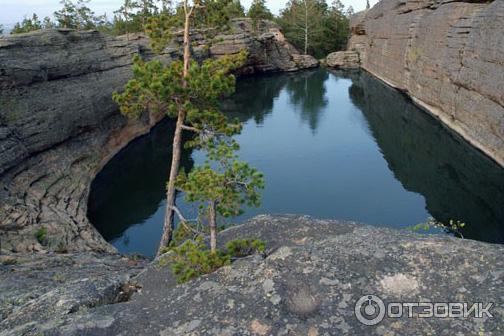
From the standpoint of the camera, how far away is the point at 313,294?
597 cm

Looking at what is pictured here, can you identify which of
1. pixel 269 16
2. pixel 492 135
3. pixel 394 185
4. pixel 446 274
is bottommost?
pixel 394 185

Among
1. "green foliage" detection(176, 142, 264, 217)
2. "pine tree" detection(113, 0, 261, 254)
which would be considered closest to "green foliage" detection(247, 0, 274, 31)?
"pine tree" detection(113, 0, 261, 254)

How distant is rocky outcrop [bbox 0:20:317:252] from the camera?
605 inches

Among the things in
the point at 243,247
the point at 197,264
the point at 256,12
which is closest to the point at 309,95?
the point at 256,12

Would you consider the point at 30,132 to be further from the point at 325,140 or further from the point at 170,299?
the point at 325,140

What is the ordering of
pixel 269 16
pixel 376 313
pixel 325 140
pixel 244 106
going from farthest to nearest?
pixel 269 16 → pixel 244 106 → pixel 325 140 → pixel 376 313

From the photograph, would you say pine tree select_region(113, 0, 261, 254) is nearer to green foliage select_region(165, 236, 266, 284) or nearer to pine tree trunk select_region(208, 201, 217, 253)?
pine tree trunk select_region(208, 201, 217, 253)

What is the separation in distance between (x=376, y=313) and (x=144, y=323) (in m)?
3.22

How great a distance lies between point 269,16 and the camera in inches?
2886

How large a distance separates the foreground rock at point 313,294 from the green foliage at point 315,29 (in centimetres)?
7245

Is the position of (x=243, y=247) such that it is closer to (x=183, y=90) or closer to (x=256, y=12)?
(x=183, y=90)

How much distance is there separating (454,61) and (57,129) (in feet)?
88.1

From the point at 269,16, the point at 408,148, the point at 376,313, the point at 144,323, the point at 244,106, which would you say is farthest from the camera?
the point at 269,16

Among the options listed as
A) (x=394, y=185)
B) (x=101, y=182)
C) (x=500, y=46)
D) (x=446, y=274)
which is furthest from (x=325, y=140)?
(x=446, y=274)
